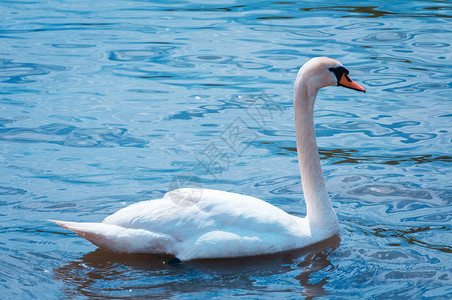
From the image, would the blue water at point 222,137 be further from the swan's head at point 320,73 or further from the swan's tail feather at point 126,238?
the swan's head at point 320,73

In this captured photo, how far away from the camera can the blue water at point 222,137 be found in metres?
5.94

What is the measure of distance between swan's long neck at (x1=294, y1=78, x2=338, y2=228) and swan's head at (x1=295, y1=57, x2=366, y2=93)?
0.04 m

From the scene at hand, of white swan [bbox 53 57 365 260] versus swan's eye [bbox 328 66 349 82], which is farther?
swan's eye [bbox 328 66 349 82]

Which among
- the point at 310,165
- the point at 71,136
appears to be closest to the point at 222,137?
the point at 71,136

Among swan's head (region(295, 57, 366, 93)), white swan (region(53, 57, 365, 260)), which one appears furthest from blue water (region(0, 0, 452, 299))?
swan's head (region(295, 57, 366, 93))

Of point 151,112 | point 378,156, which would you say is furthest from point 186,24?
point 378,156

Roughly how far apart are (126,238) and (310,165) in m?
1.73

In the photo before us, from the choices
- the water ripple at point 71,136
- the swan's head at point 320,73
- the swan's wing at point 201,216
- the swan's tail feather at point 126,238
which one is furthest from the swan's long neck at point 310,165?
the water ripple at point 71,136

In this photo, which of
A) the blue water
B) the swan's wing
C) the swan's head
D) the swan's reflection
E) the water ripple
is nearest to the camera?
the swan's reflection

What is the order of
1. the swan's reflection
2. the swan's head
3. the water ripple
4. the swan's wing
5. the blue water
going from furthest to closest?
the water ripple
the swan's head
the swan's wing
the blue water
the swan's reflection

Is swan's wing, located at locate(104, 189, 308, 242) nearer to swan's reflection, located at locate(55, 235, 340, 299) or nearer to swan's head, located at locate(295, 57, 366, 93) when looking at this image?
swan's reflection, located at locate(55, 235, 340, 299)

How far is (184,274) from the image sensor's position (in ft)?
19.3

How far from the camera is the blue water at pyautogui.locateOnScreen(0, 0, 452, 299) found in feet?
19.5

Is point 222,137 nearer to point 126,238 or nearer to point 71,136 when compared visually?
point 71,136
